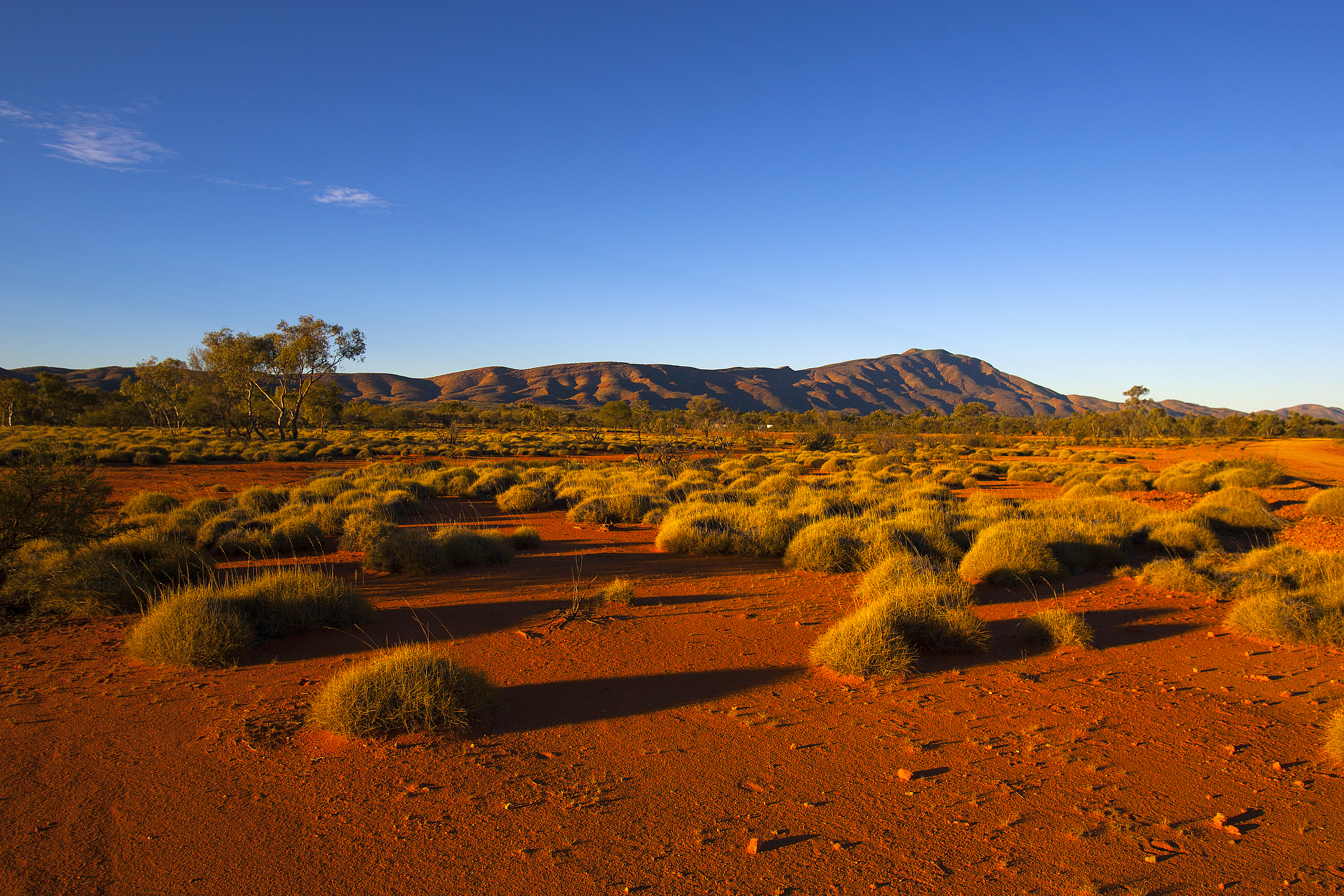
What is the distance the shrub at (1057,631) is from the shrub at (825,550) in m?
3.30

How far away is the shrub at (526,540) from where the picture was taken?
1238 cm

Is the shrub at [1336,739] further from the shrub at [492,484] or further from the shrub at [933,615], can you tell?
the shrub at [492,484]

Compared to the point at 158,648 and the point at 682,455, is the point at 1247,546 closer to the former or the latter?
the point at 158,648

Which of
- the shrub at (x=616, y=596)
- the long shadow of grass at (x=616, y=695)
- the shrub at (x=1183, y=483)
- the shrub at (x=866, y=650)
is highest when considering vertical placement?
the shrub at (x=1183, y=483)

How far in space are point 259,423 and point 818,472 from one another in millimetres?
55767

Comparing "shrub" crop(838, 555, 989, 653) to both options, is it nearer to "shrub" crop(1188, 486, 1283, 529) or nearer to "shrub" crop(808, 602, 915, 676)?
"shrub" crop(808, 602, 915, 676)

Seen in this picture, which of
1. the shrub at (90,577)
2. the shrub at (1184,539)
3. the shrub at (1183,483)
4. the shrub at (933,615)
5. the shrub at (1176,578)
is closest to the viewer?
the shrub at (933,615)

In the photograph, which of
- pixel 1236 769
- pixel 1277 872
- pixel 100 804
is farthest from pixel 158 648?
pixel 1236 769

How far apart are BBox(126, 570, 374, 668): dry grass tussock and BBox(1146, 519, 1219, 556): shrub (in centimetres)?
1317

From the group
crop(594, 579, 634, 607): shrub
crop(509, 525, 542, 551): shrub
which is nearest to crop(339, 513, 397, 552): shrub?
crop(509, 525, 542, 551): shrub

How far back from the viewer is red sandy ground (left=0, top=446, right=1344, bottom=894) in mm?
3350

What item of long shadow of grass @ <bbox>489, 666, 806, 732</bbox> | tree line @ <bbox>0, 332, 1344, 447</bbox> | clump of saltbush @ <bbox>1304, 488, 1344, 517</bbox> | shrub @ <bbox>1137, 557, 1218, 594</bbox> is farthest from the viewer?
tree line @ <bbox>0, 332, 1344, 447</bbox>

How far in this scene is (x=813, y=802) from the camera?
398cm

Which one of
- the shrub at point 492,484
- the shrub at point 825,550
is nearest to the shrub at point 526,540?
the shrub at point 825,550
